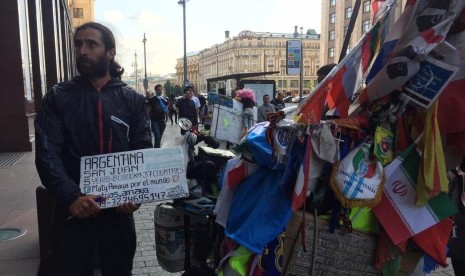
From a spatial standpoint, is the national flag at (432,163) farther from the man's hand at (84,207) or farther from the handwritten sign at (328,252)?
the man's hand at (84,207)

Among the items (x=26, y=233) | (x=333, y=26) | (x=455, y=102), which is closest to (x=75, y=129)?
(x=455, y=102)

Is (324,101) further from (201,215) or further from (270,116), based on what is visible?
(201,215)

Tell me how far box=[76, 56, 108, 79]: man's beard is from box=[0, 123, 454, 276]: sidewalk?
6.56 feet

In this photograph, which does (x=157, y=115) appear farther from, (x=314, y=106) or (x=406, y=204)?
(x=406, y=204)

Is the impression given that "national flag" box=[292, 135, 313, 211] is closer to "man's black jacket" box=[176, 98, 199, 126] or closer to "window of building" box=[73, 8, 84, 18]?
"man's black jacket" box=[176, 98, 199, 126]

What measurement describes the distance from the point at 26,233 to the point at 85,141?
2.61 m

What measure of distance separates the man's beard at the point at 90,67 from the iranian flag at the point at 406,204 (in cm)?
161

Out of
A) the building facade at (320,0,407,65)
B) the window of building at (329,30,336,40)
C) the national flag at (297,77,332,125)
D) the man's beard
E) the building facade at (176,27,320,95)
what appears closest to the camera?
the national flag at (297,77,332,125)

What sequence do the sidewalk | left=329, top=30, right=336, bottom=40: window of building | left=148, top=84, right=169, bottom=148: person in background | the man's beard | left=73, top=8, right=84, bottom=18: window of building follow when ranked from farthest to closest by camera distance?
left=329, top=30, right=336, bottom=40: window of building < left=73, top=8, right=84, bottom=18: window of building < left=148, top=84, right=169, bottom=148: person in background < the sidewalk < the man's beard

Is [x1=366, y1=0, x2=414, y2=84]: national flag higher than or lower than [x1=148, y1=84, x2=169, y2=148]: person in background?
higher

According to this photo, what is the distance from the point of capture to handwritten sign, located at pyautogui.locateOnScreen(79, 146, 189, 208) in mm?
2303

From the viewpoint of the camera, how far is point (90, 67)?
2.41m

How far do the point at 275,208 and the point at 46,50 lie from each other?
47.0 feet

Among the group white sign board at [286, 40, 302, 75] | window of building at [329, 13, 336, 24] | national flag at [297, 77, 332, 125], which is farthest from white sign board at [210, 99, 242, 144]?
window of building at [329, 13, 336, 24]
